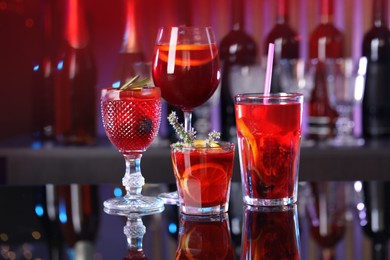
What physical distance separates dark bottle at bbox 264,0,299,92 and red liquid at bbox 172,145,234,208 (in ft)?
4.02

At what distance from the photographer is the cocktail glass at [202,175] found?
42.6 inches

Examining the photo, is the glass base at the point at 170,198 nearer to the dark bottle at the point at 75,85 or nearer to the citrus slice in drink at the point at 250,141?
the citrus slice in drink at the point at 250,141

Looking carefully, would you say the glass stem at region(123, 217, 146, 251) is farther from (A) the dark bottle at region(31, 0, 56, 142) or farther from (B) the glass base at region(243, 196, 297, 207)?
(A) the dark bottle at region(31, 0, 56, 142)

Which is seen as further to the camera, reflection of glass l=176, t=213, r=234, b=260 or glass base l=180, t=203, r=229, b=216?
glass base l=180, t=203, r=229, b=216

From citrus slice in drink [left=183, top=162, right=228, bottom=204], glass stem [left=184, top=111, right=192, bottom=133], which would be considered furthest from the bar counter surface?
citrus slice in drink [left=183, top=162, right=228, bottom=204]

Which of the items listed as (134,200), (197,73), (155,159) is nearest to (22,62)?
(155,159)

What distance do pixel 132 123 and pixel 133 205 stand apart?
11cm

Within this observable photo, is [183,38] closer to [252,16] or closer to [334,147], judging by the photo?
[334,147]

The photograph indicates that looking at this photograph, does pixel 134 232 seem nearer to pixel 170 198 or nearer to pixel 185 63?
pixel 170 198

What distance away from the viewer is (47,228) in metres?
1.03

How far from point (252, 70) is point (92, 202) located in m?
1.04

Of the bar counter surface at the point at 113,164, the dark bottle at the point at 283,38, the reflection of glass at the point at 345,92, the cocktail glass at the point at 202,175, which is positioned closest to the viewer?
the cocktail glass at the point at 202,175

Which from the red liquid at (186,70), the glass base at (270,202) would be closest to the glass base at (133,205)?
the glass base at (270,202)

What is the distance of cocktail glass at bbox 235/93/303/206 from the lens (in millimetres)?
1134
